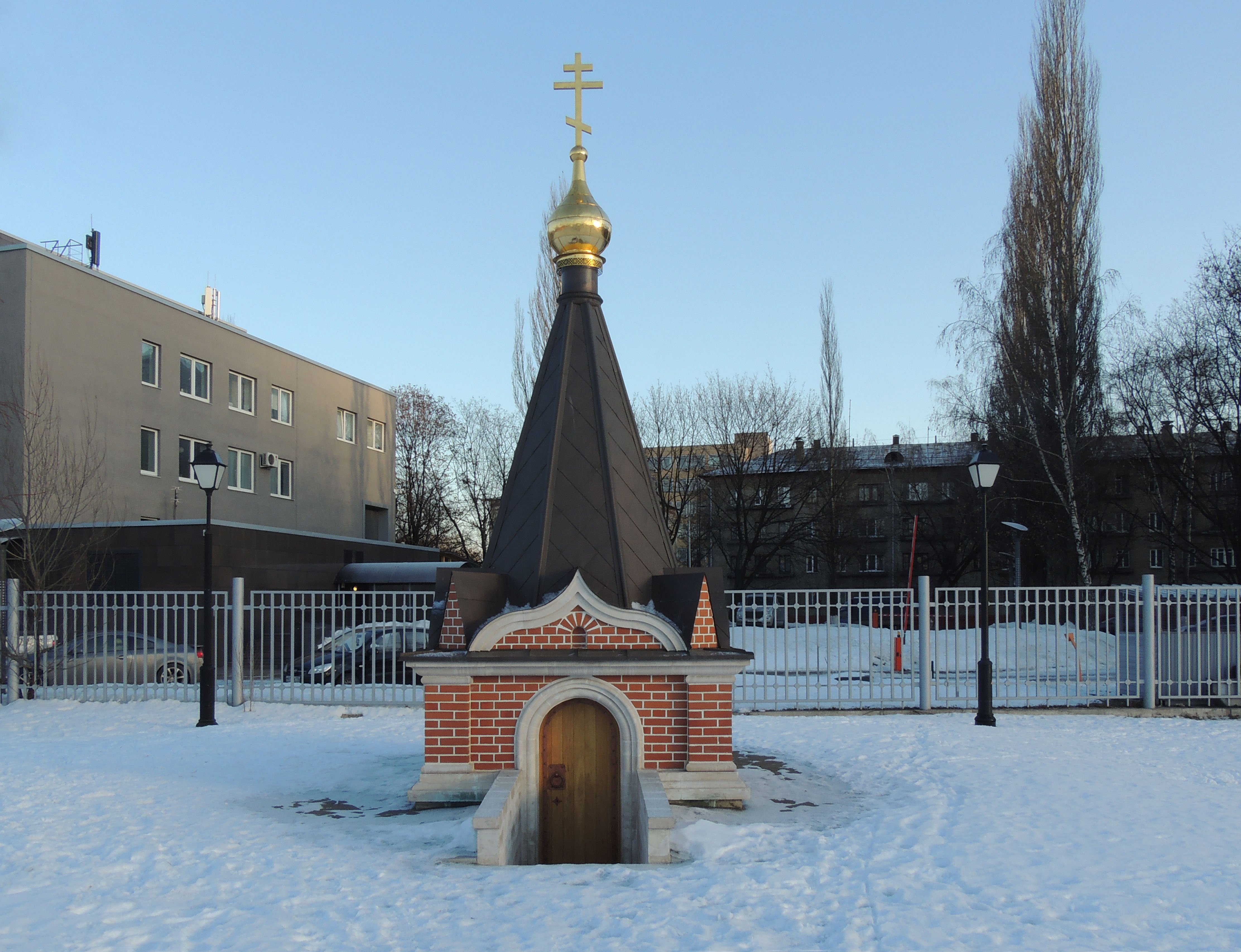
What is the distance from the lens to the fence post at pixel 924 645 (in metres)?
11.3

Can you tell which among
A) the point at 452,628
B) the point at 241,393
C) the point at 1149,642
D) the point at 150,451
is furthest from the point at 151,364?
the point at 1149,642

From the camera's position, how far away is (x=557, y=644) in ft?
21.3

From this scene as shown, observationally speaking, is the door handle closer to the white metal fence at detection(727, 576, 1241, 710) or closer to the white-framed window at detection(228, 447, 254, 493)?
the white metal fence at detection(727, 576, 1241, 710)

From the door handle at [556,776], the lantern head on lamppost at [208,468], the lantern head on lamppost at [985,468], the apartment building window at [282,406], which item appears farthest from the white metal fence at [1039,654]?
the apartment building window at [282,406]

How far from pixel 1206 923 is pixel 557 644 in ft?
13.2

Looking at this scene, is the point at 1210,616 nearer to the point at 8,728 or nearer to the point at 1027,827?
the point at 1027,827

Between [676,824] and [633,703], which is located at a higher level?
[633,703]

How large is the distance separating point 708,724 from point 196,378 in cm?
2109

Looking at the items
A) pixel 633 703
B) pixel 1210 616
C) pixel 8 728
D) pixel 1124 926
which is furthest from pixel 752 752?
pixel 8 728

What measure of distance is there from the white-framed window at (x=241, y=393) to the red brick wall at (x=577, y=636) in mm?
20603

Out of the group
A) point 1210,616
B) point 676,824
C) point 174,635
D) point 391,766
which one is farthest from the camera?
point 174,635

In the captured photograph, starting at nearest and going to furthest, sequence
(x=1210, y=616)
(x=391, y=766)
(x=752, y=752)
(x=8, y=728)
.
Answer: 1. (x=391, y=766)
2. (x=752, y=752)
3. (x=8, y=728)
4. (x=1210, y=616)

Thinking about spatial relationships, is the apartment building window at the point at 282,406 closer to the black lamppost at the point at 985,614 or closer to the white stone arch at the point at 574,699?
the black lamppost at the point at 985,614

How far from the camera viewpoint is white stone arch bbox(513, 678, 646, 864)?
20.8ft
